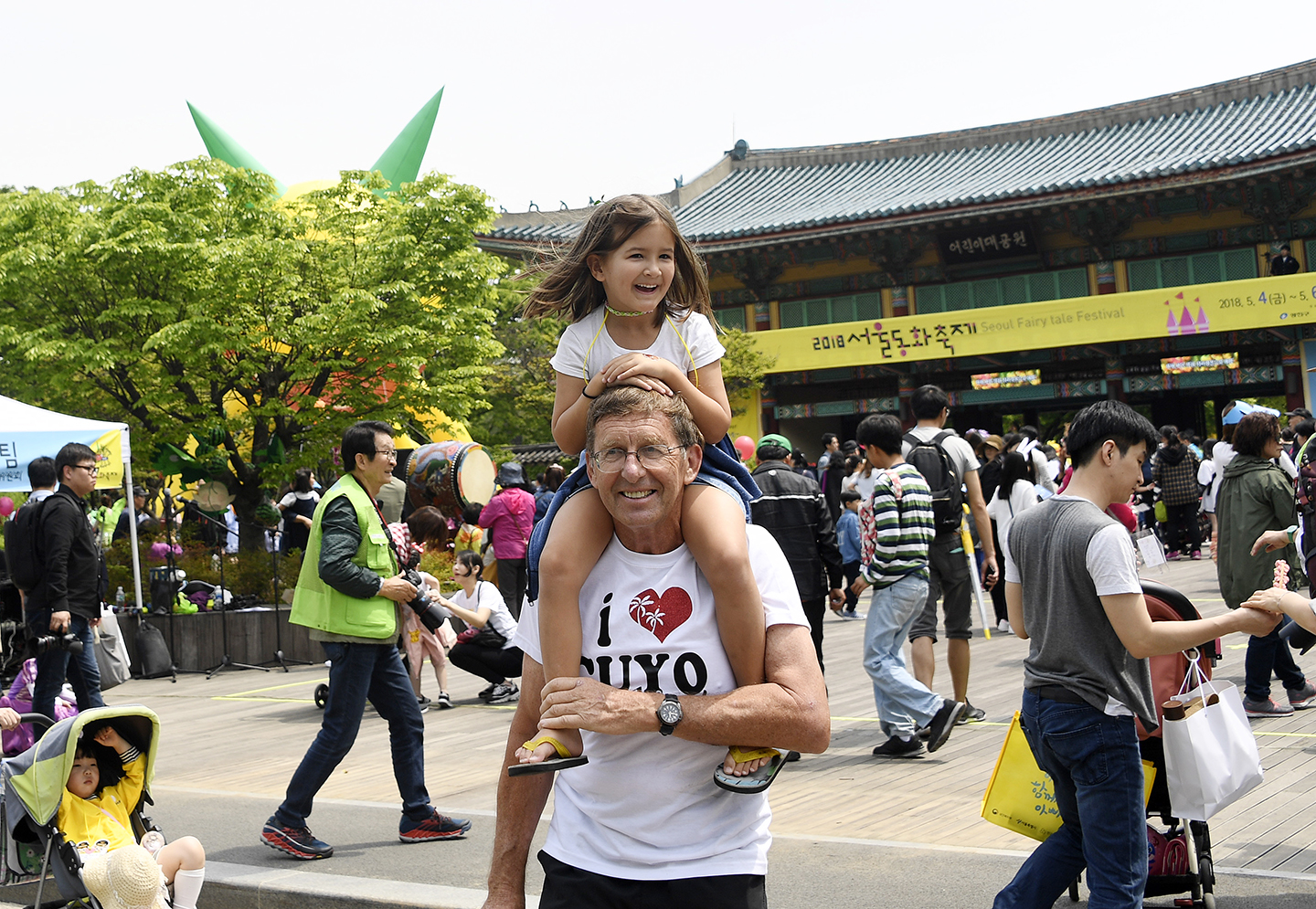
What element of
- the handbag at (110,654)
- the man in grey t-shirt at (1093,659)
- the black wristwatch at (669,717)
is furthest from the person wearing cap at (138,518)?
the black wristwatch at (669,717)

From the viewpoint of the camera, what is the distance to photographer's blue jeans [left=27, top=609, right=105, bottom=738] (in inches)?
304

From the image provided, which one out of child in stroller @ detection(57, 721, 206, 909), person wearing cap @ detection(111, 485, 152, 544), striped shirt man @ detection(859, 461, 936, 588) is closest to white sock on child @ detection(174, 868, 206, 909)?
child in stroller @ detection(57, 721, 206, 909)

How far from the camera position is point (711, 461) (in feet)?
9.29

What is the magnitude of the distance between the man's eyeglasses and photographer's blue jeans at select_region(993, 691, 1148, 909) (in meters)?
1.83

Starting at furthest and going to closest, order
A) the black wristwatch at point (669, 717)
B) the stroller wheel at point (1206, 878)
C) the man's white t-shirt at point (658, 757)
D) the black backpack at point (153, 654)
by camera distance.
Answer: the black backpack at point (153, 654) < the stroller wheel at point (1206, 878) < the man's white t-shirt at point (658, 757) < the black wristwatch at point (669, 717)

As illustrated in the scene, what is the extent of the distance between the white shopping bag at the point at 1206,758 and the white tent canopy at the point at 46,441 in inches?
353

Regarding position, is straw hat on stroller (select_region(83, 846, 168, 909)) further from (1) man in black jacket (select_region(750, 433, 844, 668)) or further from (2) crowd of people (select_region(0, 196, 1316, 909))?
(1) man in black jacket (select_region(750, 433, 844, 668))

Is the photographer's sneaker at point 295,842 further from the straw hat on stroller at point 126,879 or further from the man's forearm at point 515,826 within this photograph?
the man's forearm at point 515,826

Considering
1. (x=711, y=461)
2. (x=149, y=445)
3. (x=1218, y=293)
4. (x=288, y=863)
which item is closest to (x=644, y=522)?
(x=711, y=461)

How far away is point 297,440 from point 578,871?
57.2 feet

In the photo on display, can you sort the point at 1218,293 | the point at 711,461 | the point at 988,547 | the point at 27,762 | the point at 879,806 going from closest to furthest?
the point at 711,461 → the point at 27,762 → the point at 879,806 → the point at 988,547 → the point at 1218,293

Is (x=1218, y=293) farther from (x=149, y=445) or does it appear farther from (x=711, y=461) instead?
(x=711, y=461)

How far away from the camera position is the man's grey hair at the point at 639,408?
2.51m

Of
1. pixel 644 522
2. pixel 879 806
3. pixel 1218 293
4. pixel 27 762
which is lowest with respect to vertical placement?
pixel 879 806
